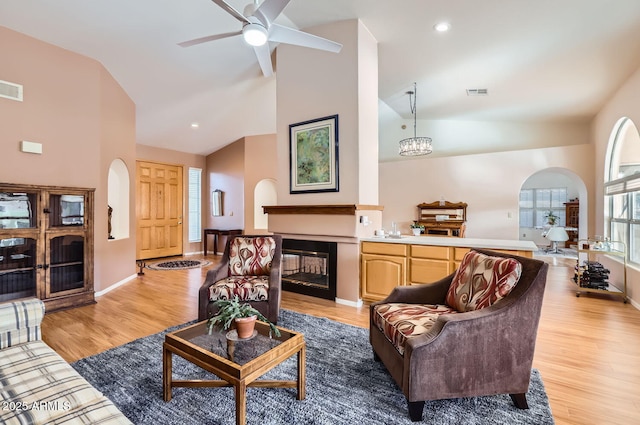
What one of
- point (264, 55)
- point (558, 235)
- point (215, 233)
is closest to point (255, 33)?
point (264, 55)

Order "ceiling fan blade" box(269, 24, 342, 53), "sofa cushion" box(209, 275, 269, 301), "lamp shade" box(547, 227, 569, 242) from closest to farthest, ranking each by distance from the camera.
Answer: "ceiling fan blade" box(269, 24, 342, 53), "sofa cushion" box(209, 275, 269, 301), "lamp shade" box(547, 227, 569, 242)

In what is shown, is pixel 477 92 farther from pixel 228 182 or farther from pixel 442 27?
pixel 228 182

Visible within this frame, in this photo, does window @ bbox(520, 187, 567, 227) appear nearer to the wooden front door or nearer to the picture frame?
the picture frame

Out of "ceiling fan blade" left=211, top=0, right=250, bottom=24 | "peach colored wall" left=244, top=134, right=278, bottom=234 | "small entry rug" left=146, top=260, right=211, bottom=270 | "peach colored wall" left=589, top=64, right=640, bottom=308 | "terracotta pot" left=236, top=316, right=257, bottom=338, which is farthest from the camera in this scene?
"peach colored wall" left=244, top=134, right=278, bottom=234

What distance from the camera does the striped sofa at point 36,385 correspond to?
113 centimetres

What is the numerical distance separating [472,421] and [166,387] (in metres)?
1.79

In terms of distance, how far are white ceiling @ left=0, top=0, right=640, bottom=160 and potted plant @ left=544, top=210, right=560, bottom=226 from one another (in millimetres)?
4671

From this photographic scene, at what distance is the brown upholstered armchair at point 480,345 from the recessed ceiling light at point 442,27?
9.61 ft

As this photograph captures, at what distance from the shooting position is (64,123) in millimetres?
3709

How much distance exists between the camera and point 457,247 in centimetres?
322

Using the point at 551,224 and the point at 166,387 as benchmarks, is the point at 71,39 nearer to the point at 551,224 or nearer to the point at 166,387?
the point at 166,387

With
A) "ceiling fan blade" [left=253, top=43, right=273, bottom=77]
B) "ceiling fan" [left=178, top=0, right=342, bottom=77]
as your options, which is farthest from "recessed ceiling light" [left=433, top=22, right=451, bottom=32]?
"ceiling fan blade" [left=253, top=43, right=273, bottom=77]

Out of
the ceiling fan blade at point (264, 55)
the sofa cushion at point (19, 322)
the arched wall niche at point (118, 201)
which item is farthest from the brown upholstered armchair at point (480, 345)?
the arched wall niche at point (118, 201)

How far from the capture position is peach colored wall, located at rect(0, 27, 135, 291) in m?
3.31
